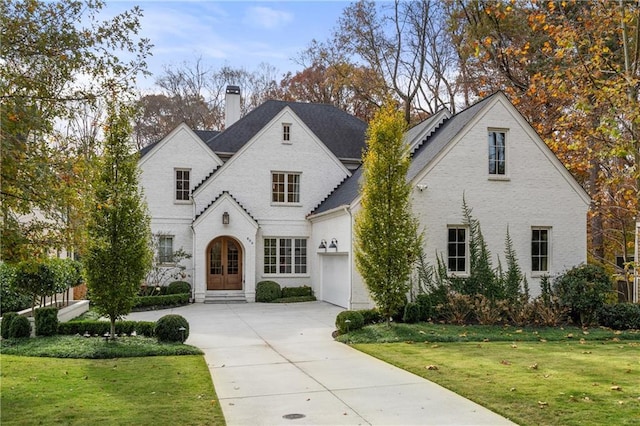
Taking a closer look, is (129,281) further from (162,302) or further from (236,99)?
(236,99)

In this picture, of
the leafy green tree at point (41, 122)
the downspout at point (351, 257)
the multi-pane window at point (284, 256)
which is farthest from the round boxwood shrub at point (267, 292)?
the leafy green tree at point (41, 122)

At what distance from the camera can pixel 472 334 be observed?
13.4m

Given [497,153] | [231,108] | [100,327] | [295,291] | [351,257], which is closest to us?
[100,327]

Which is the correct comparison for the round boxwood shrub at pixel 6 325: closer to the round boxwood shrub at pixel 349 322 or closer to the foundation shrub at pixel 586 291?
the round boxwood shrub at pixel 349 322

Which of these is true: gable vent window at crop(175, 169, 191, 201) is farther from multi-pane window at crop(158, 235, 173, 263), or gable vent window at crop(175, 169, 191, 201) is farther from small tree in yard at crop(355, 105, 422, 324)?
small tree in yard at crop(355, 105, 422, 324)

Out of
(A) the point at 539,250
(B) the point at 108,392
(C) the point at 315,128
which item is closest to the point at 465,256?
(A) the point at 539,250

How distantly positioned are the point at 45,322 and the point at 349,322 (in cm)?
694

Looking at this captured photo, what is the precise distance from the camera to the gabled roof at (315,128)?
2626 centimetres

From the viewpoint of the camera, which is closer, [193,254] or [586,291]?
[586,291]

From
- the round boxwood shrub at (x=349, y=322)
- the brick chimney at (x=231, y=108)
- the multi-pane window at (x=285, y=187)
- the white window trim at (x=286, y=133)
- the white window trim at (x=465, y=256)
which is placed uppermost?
the brick chimney at (x=231, y=108)

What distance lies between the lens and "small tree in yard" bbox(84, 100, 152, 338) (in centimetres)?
1177

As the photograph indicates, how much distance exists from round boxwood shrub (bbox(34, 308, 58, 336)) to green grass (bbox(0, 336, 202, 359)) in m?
0.27

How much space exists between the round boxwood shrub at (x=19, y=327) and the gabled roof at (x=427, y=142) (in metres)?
10.1

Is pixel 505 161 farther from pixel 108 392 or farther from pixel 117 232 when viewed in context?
pixel 108 392
